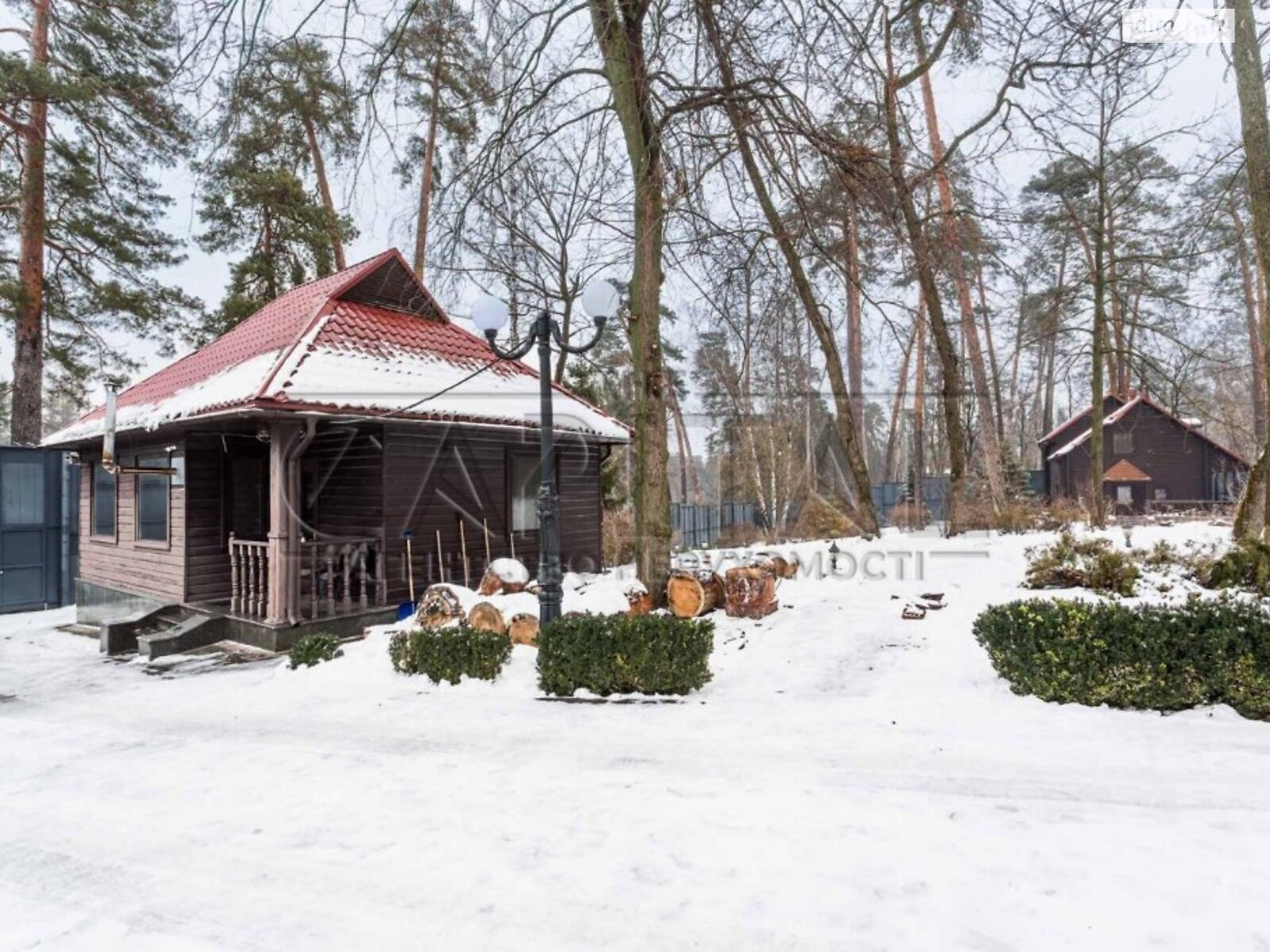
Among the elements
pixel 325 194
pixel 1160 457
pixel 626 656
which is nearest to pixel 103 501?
pixel 325 194

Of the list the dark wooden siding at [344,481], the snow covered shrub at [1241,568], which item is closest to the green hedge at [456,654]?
the dark wooden siding at [344,481]

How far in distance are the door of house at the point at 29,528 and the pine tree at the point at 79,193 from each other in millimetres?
3427

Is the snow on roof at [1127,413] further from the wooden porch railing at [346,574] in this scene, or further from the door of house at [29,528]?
the door of house at [29,528]

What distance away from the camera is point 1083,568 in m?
7.52

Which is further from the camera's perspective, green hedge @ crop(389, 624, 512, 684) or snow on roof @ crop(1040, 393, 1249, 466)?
snow on roof @ crop(1040, 393, 1249, 466)

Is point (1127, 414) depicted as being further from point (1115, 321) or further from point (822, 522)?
point (822, 522)

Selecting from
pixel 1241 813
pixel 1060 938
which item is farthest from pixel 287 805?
pixel 1241 813

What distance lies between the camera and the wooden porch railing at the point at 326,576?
26.0 ft

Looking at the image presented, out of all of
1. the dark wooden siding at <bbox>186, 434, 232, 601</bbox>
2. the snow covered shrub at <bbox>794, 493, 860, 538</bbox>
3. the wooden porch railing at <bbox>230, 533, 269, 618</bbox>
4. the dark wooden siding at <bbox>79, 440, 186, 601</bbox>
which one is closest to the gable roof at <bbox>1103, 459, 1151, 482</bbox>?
the snow covered shrub at <bbox>794, 493, 860, 538</bbox>

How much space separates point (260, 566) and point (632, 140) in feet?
22.4

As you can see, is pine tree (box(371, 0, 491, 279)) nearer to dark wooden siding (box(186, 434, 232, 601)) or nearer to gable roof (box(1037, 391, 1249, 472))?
dark wooden siding (box(186, 434, 232, 601))

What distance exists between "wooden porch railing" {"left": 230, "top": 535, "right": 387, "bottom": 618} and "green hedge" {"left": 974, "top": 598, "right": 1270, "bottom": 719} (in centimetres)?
720

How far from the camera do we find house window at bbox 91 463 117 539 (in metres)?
10.3

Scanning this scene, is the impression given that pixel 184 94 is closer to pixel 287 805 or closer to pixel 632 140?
pixel 632 140
